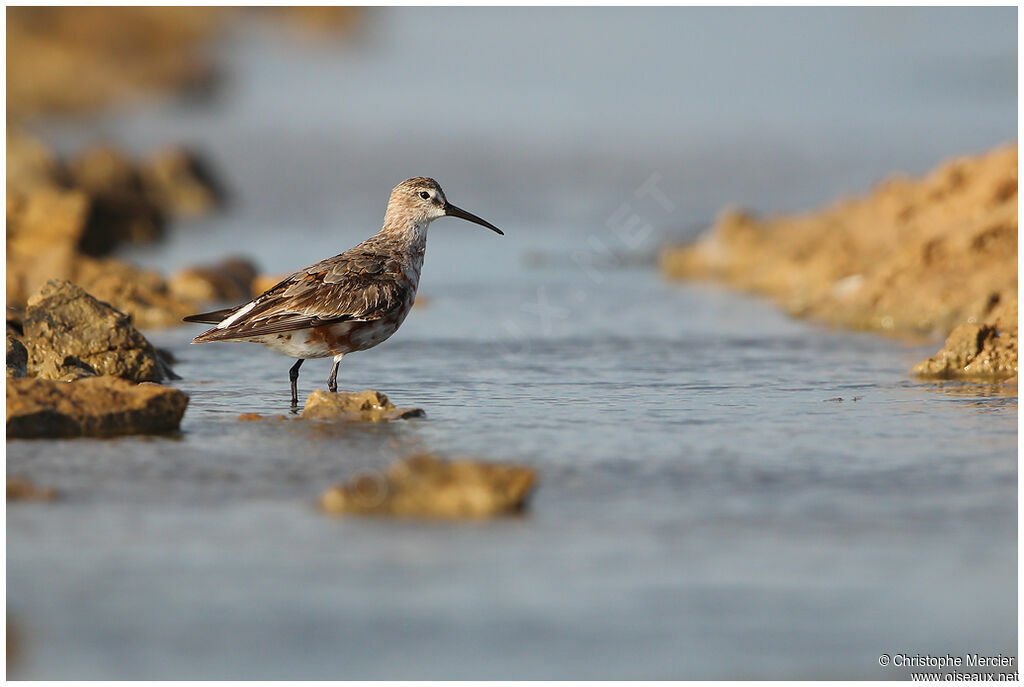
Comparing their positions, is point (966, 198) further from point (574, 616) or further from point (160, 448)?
point (574, 616)

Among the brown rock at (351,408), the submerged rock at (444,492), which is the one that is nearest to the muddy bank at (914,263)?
the brown rock at (351,408)

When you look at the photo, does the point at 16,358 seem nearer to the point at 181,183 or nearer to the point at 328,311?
the point at 328,311

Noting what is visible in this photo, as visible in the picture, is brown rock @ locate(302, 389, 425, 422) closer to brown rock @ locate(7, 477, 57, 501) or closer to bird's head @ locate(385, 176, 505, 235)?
brown rock @ locate(7, 477, 57, 501)

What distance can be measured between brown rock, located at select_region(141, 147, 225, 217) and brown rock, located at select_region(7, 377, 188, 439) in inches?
721

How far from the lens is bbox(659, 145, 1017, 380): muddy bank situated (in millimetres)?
11375

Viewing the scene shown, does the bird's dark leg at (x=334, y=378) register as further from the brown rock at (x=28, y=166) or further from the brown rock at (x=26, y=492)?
the brown rock at (x=28, y=166)

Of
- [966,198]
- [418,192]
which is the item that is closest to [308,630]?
[418,192]

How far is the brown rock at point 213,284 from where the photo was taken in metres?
15.9

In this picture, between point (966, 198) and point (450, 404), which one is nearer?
point (450, 404)

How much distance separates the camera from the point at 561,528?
6.43 metres

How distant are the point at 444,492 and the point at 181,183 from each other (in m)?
21.8

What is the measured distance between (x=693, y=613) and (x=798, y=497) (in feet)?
5.50

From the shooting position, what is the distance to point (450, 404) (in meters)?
9.71

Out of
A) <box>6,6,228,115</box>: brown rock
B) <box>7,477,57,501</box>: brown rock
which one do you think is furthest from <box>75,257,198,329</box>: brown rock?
<box>6,6,228,115</box>: brown rock
